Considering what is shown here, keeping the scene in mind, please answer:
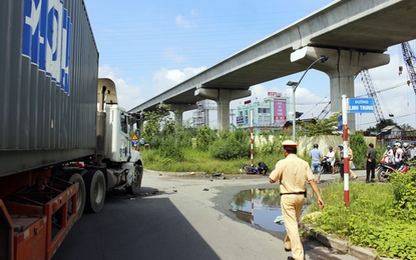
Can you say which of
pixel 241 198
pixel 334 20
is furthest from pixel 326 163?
pixel 241 198

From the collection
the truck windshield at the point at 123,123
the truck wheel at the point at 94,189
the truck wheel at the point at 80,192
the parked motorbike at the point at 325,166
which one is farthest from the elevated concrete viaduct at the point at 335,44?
the truck wheel at the point at 80,192

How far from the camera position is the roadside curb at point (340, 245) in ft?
16.6

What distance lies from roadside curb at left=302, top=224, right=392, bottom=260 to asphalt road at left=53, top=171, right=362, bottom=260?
0.11 m

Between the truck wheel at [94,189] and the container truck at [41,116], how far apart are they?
23.3 inches

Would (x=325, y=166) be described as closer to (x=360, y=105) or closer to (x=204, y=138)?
(x=204, y=138)

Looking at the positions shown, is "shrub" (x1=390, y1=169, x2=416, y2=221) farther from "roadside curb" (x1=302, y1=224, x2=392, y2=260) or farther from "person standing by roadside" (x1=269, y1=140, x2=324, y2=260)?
"person standing by roadside" (x1=269, y1=140, x2=324, y2=260)

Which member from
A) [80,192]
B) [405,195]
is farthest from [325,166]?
[80,192]

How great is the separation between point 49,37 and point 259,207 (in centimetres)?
735

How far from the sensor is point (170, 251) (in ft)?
18.2

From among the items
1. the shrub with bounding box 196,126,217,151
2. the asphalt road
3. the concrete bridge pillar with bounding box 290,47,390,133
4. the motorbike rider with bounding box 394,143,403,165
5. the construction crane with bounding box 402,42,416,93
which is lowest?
the asphalt road

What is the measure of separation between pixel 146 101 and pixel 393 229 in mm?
59621

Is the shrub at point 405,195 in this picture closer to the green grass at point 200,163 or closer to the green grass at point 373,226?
the green grass at point 373,226

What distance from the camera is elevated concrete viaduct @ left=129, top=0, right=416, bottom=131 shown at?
1777 centimetres

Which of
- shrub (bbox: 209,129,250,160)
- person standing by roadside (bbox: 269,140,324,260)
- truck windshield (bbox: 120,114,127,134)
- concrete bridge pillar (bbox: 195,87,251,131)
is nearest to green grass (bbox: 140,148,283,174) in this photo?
shrub (bbox: 209,129,250,160)
